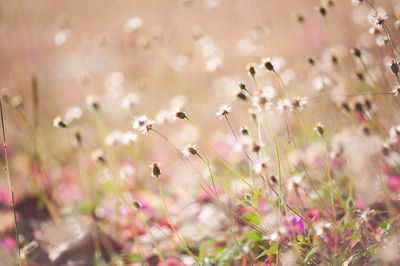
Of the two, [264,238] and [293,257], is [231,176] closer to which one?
[264,238]

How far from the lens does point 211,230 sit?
1153 mm

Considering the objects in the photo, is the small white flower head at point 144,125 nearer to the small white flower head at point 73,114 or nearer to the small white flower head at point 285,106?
the small white flower head at point 285,106

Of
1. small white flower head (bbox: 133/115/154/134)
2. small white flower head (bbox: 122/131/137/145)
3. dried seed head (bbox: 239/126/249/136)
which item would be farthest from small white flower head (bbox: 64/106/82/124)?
dried seed head (bbox: 239/126/249/136)

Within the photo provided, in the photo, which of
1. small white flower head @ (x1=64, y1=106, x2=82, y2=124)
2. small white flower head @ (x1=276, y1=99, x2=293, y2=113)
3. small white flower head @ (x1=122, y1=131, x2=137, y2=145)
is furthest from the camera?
small white flower head @ (x1=64, y1=106, x2=82, y2=124)

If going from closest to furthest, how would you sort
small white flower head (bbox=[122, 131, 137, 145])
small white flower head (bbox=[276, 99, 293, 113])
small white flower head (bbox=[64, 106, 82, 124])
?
1. small white flower head (bbox=[276, 99, 293, 113])
2. small white flower head (bbox=[122, 131, 137, 145])
3. small white flower head (bbox=[64, 106, 82, 124])

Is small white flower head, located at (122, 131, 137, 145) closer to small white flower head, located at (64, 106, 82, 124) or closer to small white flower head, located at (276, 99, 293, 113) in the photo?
small white flower head, located at (64, 106, 82, 124)

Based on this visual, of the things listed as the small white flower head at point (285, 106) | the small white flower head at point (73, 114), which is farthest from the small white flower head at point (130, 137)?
the small white flower head at point (285, 106)

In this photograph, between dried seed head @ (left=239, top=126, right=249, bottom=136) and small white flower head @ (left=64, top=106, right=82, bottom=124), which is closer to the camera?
dried seed head @ (left=239, top=126, right=249, bottom=136)

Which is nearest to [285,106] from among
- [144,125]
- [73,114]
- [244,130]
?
[244,130]

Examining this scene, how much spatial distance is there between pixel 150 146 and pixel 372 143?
1610 millimetres

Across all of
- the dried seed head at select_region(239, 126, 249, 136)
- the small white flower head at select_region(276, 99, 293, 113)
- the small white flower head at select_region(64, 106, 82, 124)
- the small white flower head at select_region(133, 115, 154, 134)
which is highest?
the small white flower head at select_region(64, 106, 82, 124)

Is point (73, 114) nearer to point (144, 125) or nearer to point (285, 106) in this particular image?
point (144, 125)

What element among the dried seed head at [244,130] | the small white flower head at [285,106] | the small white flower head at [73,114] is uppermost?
the small white flower head at [73,114]

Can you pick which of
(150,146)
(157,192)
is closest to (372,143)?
(157,192)
